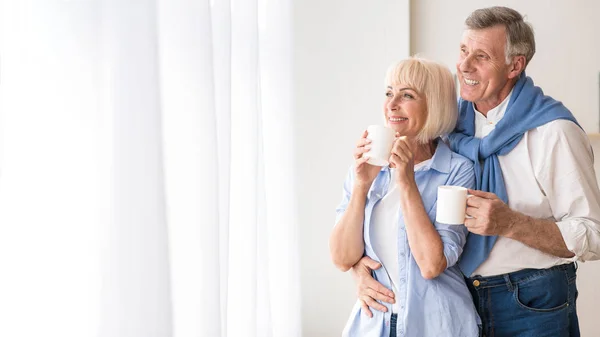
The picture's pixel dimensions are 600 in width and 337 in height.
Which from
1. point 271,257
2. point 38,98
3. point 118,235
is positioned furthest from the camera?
point 271,257

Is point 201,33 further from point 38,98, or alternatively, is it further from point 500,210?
point 500,210

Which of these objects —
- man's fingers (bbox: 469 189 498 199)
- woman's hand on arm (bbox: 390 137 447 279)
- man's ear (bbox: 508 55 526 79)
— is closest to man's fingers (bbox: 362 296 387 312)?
woman's hand on arm (bbox: 390 137 447 279)

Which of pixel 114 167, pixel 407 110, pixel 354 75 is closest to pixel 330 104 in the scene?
pixel 354 75

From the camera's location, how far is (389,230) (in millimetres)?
1532

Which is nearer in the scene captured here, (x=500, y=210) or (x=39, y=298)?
(x=39, y=298)

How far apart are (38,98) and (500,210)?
3.53ft

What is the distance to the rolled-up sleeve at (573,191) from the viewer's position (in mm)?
1415

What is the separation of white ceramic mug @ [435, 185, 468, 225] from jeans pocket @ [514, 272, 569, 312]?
1.07ft

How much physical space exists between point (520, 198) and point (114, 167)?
3.55ft

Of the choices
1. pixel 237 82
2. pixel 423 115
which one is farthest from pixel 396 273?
pixel 237 82

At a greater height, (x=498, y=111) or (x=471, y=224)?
(x=498, y=111)

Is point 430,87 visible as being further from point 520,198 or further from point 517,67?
point 520,198

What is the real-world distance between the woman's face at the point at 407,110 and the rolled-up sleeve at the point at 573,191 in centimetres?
34

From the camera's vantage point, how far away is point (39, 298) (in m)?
0.79
